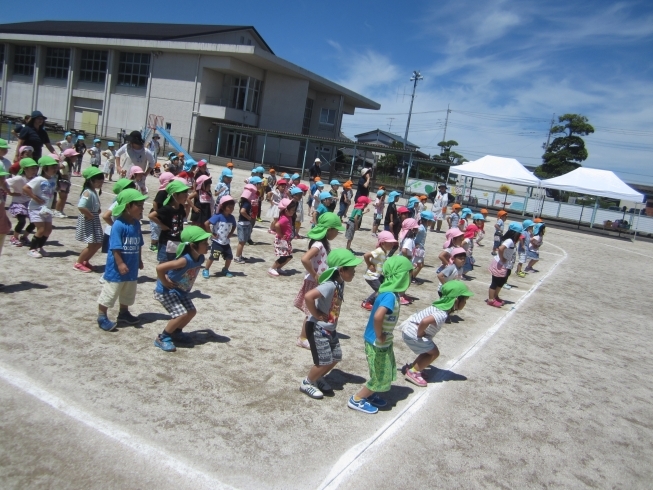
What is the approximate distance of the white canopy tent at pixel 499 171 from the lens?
26.6m

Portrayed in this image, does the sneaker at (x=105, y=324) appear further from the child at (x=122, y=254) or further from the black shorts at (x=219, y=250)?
the black shorts at (x=219, y=250)

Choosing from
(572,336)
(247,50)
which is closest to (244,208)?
(572,336)

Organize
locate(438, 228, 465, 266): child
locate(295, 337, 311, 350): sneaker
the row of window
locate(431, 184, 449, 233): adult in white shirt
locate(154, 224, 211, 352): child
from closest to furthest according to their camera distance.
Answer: locate(154, 224, 211, 352): child
locate(295, 337, 311, 350): sneaker
locate(438, 228, 465, 266): child
locate(431, 184, 449, 233): adult in white shirt
the row of window

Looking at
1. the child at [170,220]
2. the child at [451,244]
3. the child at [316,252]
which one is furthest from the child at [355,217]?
the child at [316,252]

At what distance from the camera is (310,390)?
185 inches

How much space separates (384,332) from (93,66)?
47.7m

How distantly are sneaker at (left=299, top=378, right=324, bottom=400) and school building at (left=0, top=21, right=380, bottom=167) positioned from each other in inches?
1213

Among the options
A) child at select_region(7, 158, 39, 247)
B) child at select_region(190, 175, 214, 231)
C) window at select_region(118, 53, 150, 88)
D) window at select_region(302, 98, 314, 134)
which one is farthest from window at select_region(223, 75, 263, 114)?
child at select_region(7, 158, 39, 247)

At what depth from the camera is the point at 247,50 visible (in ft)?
120

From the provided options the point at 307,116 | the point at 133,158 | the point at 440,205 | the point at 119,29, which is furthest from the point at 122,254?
the point at 119,29

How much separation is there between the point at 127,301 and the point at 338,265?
262 cm

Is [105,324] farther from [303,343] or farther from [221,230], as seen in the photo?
[221,230]

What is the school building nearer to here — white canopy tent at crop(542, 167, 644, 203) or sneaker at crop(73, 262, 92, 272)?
white canopy tent at crop(542, 167, 644, 203)

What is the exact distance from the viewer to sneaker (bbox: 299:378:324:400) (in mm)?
4672
